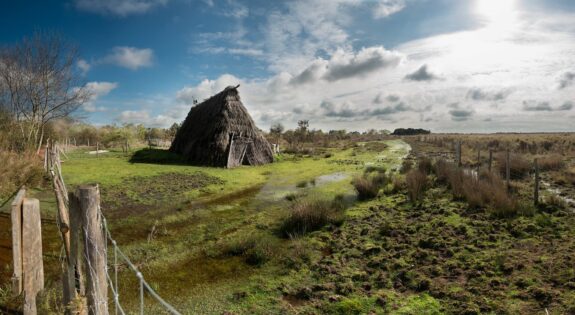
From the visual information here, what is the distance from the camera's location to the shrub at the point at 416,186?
40.5 feet

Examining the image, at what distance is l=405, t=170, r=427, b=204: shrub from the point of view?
1234 centimetres

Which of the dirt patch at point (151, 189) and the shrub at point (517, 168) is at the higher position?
the shrub at point (517, 168)

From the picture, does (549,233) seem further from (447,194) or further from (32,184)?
(32,184)

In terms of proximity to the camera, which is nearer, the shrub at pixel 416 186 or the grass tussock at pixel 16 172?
the grass tussock at pixel 16 172

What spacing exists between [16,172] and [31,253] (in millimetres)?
11574

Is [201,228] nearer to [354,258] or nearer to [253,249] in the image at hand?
[253,249]

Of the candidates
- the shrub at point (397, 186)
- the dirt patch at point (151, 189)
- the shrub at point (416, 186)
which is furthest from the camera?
the shrub at point (397, 186)

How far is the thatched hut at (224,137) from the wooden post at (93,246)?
19.2 metres

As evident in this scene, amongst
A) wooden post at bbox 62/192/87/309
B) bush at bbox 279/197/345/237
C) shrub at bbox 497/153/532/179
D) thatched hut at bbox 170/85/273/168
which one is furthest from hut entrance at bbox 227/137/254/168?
wooden post at bbox 62/192/87/309

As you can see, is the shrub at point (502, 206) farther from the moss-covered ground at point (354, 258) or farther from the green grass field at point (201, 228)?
the green grass field at point (201, 228)

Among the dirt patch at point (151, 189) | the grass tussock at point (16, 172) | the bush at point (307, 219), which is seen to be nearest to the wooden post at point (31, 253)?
A: the bush at point (307, 219)

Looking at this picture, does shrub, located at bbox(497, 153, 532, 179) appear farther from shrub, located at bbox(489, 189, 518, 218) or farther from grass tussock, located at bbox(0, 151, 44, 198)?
grass tussock, located at bbox(0, 151, 44, 198)

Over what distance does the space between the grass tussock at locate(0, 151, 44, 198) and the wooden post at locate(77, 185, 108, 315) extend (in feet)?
38.1

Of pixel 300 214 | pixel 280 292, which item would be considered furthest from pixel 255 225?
pixel 280 292
